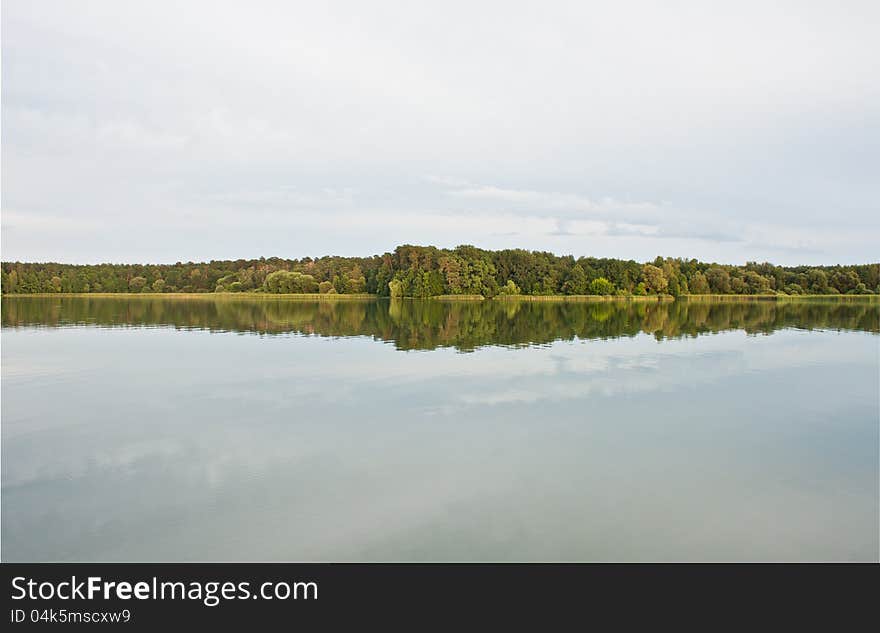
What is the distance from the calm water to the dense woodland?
86785mm

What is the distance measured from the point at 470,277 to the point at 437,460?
97660 millimetres

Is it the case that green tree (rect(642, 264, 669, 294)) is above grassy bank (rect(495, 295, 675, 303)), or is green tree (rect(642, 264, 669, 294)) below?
above

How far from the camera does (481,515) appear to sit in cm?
772

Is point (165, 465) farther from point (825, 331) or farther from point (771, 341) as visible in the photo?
point (825, 331)

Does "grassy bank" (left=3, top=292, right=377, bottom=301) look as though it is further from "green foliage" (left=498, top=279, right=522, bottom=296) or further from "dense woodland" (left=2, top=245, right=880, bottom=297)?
"green foliage" (left=498, top=279, right=522, bottom=296)

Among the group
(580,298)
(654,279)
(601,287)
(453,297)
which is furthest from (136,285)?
(654,279)

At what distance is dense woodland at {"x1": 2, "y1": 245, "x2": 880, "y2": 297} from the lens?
107875mm

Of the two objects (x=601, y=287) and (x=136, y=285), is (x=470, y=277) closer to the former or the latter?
(x=601, y=287)

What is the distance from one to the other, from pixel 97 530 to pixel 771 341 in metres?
32.4

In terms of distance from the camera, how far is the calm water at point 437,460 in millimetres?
7035

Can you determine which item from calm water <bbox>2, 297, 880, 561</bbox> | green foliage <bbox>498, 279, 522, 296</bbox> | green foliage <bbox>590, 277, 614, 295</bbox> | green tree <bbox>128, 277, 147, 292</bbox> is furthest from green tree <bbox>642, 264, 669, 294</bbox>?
green tree <bbox>128, 277, 147, 292</bbox>

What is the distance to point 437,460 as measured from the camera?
1005 centimetres

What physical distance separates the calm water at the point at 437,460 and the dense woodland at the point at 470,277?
8678 cm
